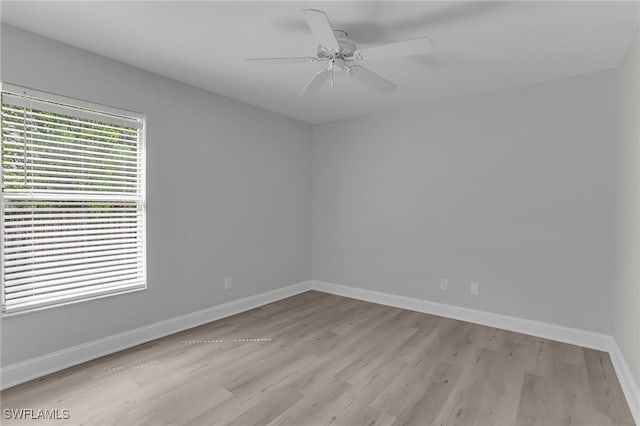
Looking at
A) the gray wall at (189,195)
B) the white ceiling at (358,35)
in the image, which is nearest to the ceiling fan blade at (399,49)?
the white ceiling at (358,35)

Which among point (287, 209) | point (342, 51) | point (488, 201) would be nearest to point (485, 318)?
point (488, 201)

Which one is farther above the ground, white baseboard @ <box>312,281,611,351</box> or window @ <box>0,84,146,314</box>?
window @ <box>0,84,146,314</box>

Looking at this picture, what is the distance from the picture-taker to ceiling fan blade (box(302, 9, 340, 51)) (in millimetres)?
1729

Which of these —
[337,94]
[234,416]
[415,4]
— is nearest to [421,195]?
[337,94]

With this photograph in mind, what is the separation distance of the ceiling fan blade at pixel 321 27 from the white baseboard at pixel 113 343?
2.85 metres

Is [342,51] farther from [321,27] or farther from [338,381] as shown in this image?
[338,381]

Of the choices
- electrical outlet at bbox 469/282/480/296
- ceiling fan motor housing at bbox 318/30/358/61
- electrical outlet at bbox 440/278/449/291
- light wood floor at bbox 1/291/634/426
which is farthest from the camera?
electrical outlet at bbox 440/278/449/291

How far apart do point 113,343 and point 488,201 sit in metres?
3.85

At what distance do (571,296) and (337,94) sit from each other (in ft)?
10.0

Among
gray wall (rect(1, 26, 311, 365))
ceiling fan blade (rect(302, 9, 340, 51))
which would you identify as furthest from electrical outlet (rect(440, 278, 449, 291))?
ceiling fan blade (rect(302, 9, 340, 51))

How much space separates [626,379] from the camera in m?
2.26

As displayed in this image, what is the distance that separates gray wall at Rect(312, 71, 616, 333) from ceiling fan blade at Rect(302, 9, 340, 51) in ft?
7.21

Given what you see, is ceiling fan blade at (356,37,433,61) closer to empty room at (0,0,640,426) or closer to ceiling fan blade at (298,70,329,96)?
empty room at (0,0,640,426)

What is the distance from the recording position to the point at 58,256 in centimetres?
248
